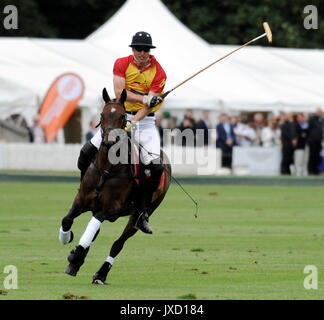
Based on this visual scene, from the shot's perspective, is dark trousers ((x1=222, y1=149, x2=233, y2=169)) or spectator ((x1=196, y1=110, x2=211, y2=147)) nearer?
spectator ((x1=196, y1=110, x2=211, y2=147))

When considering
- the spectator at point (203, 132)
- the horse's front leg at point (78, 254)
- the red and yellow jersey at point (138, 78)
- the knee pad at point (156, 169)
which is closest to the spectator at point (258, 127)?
the spectator at point (203, 132)

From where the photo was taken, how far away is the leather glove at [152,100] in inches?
484

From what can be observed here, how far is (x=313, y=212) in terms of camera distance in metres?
21.1

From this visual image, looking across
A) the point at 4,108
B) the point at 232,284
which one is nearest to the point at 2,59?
the point at 4,108

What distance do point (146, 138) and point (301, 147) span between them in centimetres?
2015

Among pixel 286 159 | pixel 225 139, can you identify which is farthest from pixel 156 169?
pixel 286 159

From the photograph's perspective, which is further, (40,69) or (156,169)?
(40,69)

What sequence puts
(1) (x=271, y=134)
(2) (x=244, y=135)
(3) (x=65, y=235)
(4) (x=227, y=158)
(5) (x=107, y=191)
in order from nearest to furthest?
1. (5) (x=107, y=191)
2. (3) (x=65, y=235)
3. (4) (x=227, y=158)
4. (2) (x=244, y=135)
5. (1) (x=271, y=134)

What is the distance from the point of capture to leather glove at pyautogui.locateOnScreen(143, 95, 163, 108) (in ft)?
40.3

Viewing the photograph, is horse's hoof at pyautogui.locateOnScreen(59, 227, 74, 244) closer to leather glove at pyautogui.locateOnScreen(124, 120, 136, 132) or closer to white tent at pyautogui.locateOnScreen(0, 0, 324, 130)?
leather glove at pyautogui.locateOnScreen(124, 120, 136, 132)

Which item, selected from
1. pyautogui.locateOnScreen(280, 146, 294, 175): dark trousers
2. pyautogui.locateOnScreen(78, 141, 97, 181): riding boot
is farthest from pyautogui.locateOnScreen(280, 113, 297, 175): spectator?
pyautogui.locateOnScreen(78, 141, 97, 181): riding boot

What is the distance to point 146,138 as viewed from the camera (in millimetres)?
12797

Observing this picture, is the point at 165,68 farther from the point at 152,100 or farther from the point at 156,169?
the point at 152,100

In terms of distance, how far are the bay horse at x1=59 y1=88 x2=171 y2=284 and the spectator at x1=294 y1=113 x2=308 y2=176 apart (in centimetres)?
2041
